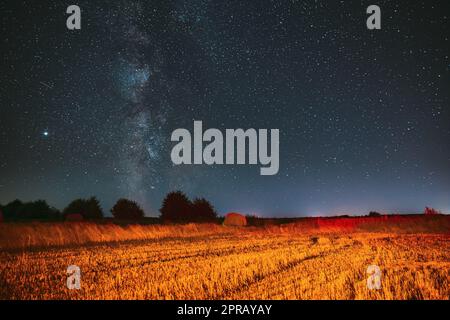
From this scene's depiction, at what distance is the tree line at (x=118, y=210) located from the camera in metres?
58.9

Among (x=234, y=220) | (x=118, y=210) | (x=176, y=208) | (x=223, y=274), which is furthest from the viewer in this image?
(x=118, y=210)

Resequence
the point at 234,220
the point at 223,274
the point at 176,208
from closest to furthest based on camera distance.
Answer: the point at 223,274 → the point at 234,220 → the point at 176,208

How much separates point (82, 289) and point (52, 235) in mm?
13879

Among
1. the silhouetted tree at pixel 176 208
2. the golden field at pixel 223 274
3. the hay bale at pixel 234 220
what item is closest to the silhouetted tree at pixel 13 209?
the silhouetted tree at pixel 176 208

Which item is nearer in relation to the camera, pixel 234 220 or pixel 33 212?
pixel 234 220

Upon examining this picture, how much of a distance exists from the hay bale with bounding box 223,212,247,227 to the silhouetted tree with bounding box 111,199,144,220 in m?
21.2

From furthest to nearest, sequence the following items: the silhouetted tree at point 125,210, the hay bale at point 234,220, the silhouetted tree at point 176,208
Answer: the silhouetted tree at point 125,210 < the silhouetted tree at point 176,208 < the hay bale at point 234,220

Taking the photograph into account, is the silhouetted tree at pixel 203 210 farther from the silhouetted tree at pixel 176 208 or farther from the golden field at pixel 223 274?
the golden field at pixel 223 274

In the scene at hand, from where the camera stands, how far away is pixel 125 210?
6512 cm

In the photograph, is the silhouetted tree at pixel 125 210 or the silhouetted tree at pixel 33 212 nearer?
the silhouetted tree at pixel 33 212

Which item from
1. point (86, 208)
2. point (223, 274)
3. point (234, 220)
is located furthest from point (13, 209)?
point (223, 274)

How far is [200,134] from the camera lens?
62.2 feet

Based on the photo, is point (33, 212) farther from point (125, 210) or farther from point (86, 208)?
point (125, 210)

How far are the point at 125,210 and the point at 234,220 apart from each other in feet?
75.5
